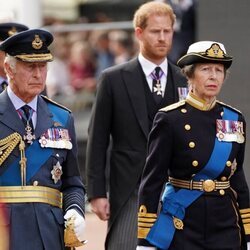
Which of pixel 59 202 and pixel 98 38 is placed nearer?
pixel 59 202

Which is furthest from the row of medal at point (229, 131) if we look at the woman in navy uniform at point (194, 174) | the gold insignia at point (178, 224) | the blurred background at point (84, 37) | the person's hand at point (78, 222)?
the blurred background at point (84, 37)

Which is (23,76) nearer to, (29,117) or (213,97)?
(29,117)

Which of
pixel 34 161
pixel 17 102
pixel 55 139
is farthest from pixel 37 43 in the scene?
pixel 34 161

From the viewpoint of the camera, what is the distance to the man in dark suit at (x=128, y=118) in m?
8.07

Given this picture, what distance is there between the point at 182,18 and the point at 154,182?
559 centimetres

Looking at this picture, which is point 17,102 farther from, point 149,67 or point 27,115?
point 149,67

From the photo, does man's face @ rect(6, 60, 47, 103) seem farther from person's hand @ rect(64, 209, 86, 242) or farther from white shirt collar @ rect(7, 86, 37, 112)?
person's hand @ rect(64, 209, 86, 242)

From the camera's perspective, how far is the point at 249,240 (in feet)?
22.9

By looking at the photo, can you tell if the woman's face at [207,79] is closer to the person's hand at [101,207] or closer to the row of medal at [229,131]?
the row of medal at [229,131]

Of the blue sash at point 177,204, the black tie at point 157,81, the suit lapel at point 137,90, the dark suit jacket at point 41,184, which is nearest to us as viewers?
the dark suit jacket at point 41,184

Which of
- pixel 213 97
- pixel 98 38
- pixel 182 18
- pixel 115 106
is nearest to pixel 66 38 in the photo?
pixel 98 38

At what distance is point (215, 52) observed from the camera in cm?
692

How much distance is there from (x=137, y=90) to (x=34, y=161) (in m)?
1.70

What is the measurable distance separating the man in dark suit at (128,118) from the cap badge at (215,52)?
1.17 m
